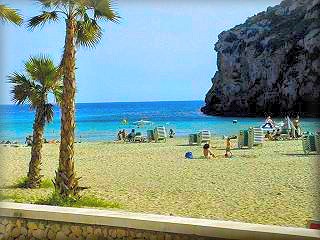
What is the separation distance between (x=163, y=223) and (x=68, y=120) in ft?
7.76

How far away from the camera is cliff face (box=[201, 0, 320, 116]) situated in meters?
25.9

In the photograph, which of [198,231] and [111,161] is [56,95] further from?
[111,161]

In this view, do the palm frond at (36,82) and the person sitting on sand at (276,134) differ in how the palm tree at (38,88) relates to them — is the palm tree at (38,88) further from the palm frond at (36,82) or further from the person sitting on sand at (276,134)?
the person sitting on sand at (276,134)

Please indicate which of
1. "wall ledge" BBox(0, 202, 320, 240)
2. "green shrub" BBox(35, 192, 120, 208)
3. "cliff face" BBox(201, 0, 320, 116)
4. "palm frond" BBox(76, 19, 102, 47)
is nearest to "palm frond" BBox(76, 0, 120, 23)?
"palm frond" BBox(76, 19, 102, 47)

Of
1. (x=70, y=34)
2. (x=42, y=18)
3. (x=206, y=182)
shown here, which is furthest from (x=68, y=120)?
(x=206, y=182)

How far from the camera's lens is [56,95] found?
5730mm

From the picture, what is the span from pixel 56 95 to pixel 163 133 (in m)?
9.75

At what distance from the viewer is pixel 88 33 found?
4812mm

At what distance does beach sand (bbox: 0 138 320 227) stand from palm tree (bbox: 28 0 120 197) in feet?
1.83

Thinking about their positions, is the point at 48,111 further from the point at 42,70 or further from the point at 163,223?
the point at 163,223

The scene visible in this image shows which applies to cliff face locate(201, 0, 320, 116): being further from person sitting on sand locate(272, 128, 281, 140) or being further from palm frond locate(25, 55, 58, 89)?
palm frond locate(25, 55, 58, 89)

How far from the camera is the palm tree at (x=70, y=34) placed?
15.1 ft

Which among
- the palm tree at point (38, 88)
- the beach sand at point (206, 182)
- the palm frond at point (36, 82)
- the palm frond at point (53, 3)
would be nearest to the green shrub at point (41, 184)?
the beach sand at point (206, 182)

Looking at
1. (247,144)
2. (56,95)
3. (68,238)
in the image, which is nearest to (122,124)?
(247,144)
